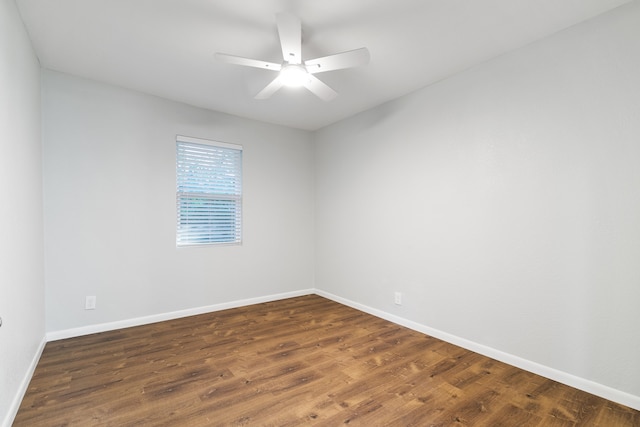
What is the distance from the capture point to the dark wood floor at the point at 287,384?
1674 mm

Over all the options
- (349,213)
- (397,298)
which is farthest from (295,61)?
(397,298)

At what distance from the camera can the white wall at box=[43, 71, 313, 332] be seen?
269 cm

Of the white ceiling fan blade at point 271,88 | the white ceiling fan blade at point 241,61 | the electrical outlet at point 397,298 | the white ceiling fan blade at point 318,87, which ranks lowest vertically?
the electrical outlet at point 397,298

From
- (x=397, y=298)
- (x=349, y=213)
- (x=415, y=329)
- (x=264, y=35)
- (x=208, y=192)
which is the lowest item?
(x=415, y=329)

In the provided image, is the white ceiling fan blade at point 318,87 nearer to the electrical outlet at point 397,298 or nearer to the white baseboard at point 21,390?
the electrical outlet at point 397,298

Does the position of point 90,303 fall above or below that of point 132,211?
below

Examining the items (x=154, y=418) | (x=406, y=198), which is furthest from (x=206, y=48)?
(x=154, y=418)

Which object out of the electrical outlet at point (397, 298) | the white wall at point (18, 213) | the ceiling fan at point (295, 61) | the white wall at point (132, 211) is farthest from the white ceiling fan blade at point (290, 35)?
the electrical outlet at point (397, 298)

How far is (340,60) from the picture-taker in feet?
6.27

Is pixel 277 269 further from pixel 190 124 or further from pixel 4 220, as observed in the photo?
pixel 4 220

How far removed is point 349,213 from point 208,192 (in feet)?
5.93

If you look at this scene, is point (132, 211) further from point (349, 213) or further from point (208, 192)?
point (349, 213)

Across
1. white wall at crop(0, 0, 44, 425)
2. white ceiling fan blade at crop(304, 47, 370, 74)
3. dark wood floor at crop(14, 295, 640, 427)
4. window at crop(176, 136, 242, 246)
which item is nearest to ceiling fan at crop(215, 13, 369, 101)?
white ceiling fan blade at crop(304, 47, 370, 74)

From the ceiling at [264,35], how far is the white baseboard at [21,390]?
2412 millimetres
